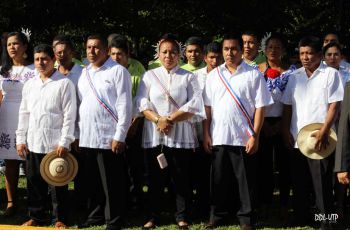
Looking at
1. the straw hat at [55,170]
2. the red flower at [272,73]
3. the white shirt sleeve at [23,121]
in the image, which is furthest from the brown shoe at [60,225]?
the red flower at [272,73]

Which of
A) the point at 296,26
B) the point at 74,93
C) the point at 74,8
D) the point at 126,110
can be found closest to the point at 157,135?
the point at 126,110

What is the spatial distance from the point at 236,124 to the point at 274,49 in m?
1.45

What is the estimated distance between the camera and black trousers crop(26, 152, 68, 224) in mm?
7152

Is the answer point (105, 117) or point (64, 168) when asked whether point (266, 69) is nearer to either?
point (105, 117)

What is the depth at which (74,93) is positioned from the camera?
279 inches

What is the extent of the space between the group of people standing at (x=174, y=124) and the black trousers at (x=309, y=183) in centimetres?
1

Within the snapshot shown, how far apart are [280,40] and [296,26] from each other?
714 centimetres

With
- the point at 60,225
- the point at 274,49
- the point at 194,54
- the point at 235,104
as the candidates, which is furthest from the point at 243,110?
the point at 60,225

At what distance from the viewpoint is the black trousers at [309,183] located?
6922 mm

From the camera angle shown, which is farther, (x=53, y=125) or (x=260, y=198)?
(x=260, y=198)

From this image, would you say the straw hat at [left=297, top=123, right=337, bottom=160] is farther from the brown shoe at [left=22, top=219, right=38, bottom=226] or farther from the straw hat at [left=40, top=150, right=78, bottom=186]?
the brown shoe at [left=22, top=219, right=38, bottom=226]

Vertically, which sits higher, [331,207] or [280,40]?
[280,40]

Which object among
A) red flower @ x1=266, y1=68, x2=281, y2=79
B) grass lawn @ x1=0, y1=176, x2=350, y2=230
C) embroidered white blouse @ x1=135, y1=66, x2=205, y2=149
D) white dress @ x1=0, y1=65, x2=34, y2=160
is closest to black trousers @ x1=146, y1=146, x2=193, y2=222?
embroidered white blouse @ x1=135, y1=66, x2=205, y2=149

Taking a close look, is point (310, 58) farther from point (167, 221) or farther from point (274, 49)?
point (167, 221)
